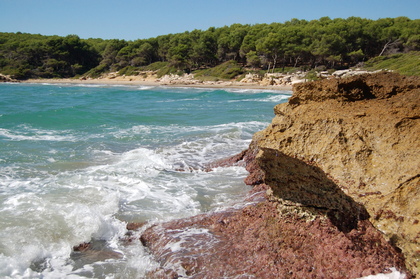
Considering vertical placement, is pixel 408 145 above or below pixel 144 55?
below

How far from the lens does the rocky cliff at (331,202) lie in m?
2.91

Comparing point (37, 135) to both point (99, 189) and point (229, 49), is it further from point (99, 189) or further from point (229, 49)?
point (229, 49)

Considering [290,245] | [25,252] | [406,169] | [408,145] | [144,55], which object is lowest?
[25,252]

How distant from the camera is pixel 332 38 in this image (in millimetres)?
45094

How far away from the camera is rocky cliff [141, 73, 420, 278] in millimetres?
2908

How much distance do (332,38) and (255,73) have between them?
11.8 meters

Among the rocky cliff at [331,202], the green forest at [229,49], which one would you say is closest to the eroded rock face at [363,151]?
the rocky cliff at [331,202]

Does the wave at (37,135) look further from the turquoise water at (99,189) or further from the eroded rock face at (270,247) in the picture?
the eroded rock face at (270,247)

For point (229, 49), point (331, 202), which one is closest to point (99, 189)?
point (331, 202)

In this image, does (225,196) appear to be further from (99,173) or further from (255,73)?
(255,73)

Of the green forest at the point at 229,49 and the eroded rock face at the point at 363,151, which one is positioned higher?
the green forest at the point at 229,49

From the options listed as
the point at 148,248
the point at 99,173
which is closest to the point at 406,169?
the point at 148,248

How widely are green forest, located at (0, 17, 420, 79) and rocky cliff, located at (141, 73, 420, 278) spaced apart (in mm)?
44285

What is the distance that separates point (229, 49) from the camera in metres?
59.8
